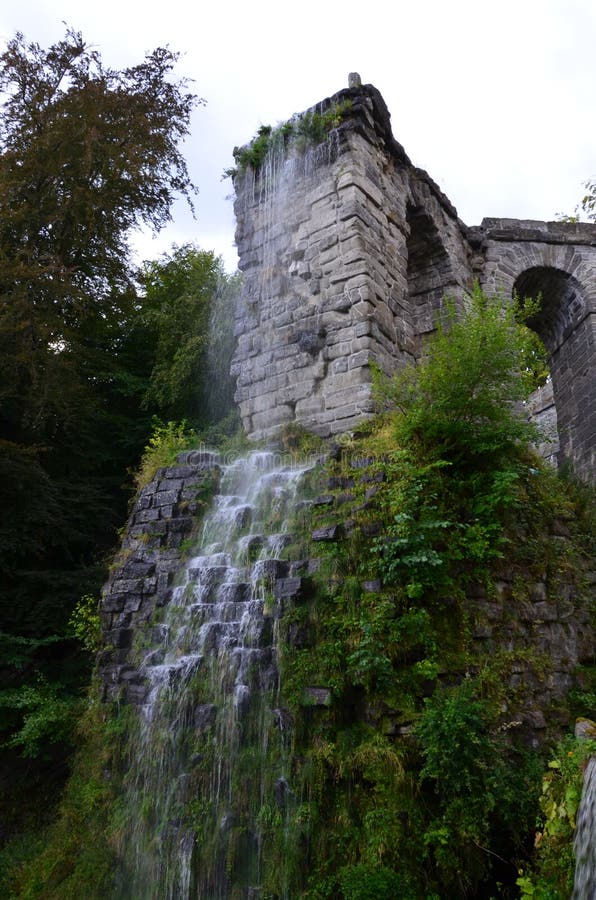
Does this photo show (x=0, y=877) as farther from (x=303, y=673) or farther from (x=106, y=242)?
(x=106, y=242)

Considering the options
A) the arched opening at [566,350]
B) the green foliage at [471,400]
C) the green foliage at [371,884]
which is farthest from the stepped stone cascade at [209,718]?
the arched opening at [566,350]

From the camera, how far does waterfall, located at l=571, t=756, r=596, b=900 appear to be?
244 centimetres

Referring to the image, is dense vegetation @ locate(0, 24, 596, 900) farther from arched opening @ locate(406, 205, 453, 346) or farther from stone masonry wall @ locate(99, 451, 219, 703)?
arched opening @ locate(406, 205, 453, 346)

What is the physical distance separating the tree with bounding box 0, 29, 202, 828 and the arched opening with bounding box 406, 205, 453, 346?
12.8 ft

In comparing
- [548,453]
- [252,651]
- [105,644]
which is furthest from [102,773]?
[548,453]

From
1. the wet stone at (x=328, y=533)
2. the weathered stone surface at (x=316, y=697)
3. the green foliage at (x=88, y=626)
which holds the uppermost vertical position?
the wet stone at (x=328, y=533)

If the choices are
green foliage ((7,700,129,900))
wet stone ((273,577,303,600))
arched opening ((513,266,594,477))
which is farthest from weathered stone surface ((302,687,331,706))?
arched opening ((513,266,594,477))

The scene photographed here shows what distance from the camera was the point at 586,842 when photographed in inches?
103

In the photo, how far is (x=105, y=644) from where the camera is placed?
5.68 m

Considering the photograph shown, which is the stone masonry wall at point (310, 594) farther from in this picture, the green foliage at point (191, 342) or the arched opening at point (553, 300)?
the arched opening at point (553, 300)

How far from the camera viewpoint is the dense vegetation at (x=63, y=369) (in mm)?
6527

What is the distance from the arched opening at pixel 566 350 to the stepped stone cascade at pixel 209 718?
21.4ft

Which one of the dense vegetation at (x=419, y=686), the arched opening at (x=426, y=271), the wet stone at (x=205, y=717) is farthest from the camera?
the arched opening at (x=426, y=271)

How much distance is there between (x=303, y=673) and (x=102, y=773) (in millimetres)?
1977
